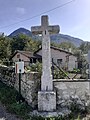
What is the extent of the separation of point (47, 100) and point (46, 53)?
181 centimetres

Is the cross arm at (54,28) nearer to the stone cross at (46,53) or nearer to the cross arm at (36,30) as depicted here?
the stone cross at (46,53)

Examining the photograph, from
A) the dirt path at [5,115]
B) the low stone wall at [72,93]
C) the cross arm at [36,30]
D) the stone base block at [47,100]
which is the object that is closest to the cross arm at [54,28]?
the cross arm at [36,30]

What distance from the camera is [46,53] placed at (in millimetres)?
7422

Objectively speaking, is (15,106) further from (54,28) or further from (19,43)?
(19,43)

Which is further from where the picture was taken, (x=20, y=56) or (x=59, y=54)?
(x=20, y=56)

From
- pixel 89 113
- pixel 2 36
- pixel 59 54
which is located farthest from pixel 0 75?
pixel 2 36

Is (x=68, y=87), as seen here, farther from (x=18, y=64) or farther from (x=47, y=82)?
(x=18, y=64)

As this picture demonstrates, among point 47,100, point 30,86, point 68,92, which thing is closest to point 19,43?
point 30,86

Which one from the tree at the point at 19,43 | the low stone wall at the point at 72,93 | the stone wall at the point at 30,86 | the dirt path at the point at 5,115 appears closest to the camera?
the dirt path at the point at 5,115

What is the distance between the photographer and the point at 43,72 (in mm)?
7398

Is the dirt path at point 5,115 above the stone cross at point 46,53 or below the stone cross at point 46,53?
below

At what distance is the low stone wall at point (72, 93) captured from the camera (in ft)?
24.7

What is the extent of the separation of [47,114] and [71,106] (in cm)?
111

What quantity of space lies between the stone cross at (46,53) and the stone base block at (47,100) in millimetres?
238
